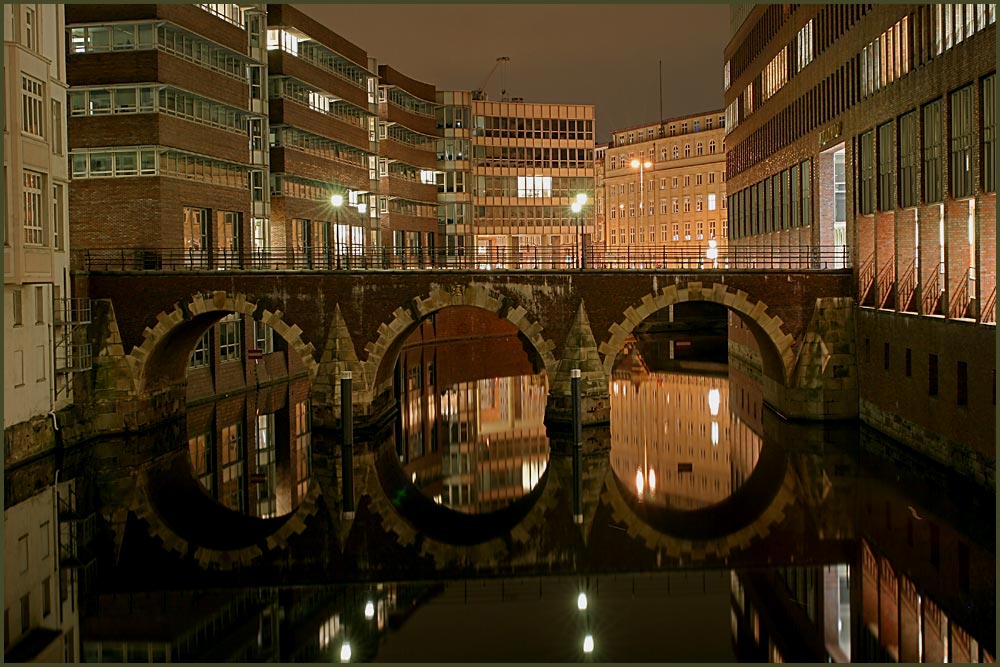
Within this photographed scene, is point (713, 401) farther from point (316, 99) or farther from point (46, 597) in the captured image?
point (46, 597)

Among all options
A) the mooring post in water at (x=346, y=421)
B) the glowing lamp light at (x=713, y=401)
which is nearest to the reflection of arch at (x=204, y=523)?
the mooring post in water at (x=346, y=421)

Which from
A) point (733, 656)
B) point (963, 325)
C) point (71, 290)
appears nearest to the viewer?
point (733, 656)

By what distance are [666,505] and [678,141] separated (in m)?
117

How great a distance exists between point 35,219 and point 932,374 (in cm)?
3173

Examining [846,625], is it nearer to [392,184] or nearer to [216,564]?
[216,564]

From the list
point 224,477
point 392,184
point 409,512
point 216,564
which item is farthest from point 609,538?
point 392,184

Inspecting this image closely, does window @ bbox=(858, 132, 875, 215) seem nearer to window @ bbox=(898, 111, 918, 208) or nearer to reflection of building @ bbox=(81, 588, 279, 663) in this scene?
window @ bbox=(898, 111, 918, 208)

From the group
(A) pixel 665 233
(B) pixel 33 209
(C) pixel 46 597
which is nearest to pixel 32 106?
(B) pixel 33 209

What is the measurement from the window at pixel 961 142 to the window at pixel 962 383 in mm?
5416

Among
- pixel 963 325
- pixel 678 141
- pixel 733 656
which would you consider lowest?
pixel 733 656

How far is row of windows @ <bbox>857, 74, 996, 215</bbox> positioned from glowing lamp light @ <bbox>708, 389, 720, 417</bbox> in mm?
13288

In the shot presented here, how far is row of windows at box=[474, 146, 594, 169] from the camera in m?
119

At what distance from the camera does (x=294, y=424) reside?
170ft

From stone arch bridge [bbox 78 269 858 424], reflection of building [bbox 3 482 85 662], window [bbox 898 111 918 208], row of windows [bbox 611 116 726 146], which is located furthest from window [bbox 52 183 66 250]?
row of windows [bbox 611 116 726 146]
